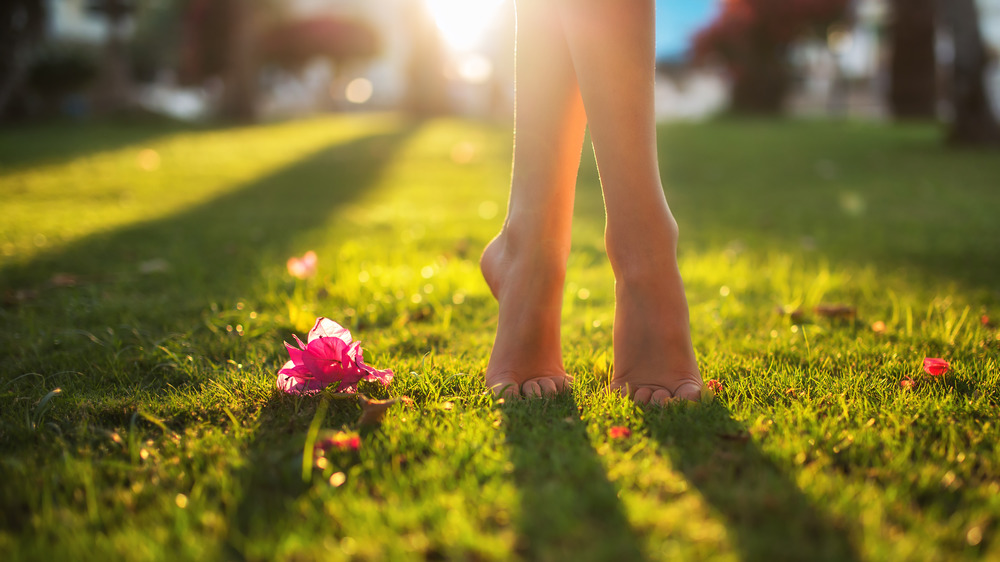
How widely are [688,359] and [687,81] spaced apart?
3210 cm

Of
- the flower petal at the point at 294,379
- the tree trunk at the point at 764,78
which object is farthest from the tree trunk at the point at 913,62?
the flower petal at the point at 294,379

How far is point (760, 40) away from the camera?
1605cm

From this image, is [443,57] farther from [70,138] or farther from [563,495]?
[563,495]

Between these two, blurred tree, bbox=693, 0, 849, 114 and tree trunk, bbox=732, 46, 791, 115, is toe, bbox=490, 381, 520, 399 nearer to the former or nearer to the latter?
blurred tree, bbox=693, 0, 849, 114

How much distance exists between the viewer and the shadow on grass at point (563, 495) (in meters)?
0.80

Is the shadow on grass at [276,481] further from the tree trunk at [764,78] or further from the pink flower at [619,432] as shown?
the tree trunk at [764,78]

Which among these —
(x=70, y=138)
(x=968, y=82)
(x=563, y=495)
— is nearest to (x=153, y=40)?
(x=70, y=138)

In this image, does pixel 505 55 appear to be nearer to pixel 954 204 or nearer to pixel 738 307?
pixel 954 204

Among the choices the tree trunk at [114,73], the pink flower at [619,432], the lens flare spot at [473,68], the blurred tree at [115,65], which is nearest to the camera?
the pink flower at [619,432]

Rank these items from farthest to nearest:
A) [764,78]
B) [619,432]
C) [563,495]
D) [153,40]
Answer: [153,40]
[764,78]
[619,432]
[563,495]

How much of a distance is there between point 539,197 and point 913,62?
14.3 m

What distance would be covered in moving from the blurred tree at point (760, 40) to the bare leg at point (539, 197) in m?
15.9

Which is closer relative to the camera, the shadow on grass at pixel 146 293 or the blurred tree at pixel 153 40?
the shadow on grass at pixel 146 293

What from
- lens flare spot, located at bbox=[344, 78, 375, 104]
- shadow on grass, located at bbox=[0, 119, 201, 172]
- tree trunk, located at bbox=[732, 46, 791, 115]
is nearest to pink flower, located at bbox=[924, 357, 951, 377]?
shadow on grass, located at bbox=[0, 119, 201, 172]
